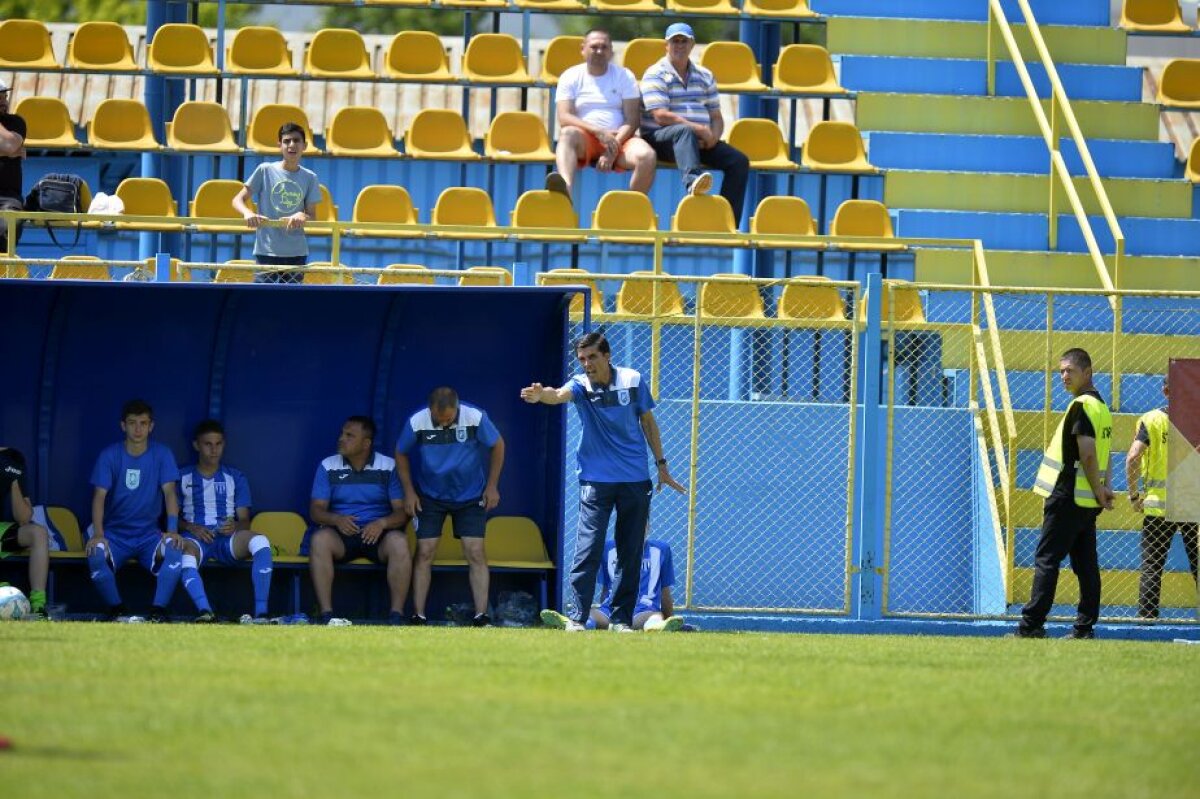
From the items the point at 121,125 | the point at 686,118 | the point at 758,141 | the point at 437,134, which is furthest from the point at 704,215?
the point at 121,125

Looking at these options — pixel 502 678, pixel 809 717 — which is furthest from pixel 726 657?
pixel 809 717

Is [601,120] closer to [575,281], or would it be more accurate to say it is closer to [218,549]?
[575,281]

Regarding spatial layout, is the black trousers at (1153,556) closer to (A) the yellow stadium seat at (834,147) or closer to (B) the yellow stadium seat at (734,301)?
(B) the yellow stadium seat at (734,301)

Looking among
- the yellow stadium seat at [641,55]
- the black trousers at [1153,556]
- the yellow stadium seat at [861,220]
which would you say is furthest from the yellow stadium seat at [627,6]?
the black trousers at [1153,556]

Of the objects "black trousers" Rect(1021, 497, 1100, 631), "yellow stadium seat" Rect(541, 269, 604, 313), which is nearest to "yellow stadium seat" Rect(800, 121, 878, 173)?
"yellow stadium seat" Rect(541, 269, 604, 313)

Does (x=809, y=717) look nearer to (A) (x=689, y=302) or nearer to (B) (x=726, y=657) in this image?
(B) (x=726, y=657)

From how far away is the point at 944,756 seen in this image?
7020mm

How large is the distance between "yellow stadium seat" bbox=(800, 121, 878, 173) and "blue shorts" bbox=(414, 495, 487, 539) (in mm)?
6736

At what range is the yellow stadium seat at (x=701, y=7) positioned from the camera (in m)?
20.0

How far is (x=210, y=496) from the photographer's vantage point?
13422 mm

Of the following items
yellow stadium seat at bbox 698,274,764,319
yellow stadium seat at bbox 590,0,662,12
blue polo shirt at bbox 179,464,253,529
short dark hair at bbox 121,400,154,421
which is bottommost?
blue polo shirt at bbox 179,464,253,529

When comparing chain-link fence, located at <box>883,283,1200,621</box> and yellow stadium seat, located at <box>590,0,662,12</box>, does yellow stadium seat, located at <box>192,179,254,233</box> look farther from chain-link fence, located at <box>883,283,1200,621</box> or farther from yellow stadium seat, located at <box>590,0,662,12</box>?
chain-link fence, located at <box>883,283,1200,621</box>

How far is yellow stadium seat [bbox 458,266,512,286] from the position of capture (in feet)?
46.3

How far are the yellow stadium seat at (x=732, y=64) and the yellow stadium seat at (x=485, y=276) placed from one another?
12.6 ft
